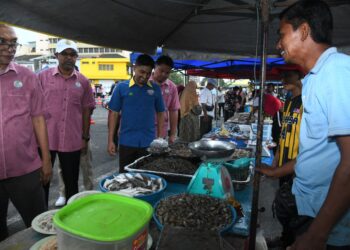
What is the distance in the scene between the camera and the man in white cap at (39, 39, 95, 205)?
3.52 metres

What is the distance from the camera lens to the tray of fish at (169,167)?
2580 mm

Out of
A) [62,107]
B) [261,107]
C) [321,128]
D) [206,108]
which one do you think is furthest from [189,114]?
[321,128]

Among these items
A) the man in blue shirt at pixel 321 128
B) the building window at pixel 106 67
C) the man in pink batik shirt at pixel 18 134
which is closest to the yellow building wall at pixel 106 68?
the building window at pixel 106 67

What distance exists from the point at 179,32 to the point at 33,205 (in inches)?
114

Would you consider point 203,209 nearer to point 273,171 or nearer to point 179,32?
point 273,171

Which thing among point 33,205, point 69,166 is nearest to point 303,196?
point 33,205

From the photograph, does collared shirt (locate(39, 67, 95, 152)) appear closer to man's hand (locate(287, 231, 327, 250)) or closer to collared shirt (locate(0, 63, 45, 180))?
collared shirt (locate(0, 63, 45, 180))

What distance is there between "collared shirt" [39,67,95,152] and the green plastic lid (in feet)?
8.47

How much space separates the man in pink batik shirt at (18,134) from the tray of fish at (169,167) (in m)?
0.86

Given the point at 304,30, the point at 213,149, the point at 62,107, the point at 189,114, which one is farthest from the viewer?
the point at 189,114

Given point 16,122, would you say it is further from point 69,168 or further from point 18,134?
point 69,168

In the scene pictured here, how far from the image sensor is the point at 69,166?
3691 mm

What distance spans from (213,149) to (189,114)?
585 cm

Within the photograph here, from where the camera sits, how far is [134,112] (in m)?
3.66
